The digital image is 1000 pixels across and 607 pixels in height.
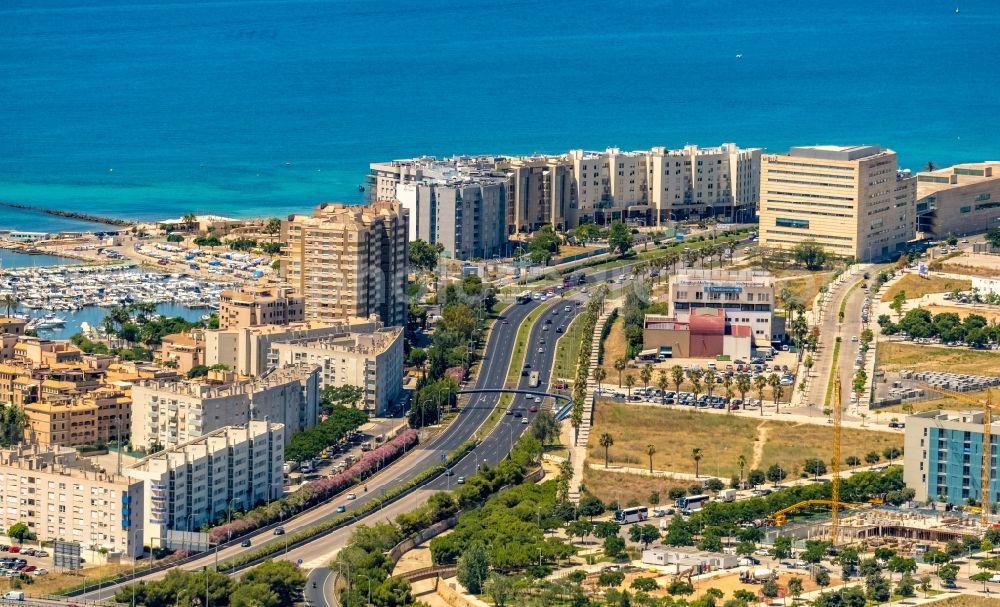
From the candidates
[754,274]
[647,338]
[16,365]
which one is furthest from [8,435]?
[754,274]

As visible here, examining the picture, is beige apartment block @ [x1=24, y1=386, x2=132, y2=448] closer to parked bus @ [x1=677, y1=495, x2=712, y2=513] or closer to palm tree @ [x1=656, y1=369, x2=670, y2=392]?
palm tree @ [x1=656, y1=369, x2=670, y2=392]

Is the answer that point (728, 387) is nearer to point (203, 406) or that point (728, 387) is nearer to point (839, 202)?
point (203, 406)

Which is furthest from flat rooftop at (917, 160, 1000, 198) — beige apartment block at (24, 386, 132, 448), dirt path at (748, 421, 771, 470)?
beige apartment block at (24, 386, 132, 448)

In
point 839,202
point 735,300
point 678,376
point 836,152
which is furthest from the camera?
point 836,152

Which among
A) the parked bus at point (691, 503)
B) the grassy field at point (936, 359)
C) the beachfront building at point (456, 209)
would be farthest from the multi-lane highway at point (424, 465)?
Answer: the beachfront building at point (456, 209)

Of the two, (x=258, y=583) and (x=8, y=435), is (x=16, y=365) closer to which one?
(x=8, y=435)

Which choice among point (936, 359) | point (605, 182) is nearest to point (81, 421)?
point (936, 359)
